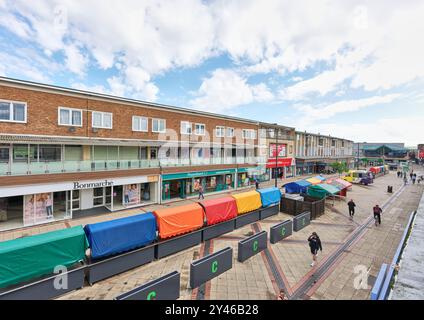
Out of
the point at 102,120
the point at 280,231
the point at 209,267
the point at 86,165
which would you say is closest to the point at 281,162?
the point at 280,231

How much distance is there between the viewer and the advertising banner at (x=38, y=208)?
14.0 meters

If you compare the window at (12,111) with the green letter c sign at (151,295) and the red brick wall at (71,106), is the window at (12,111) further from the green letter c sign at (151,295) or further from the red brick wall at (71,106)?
the green letter c sign at (151,295)

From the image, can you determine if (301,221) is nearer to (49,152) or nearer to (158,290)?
(158,290)

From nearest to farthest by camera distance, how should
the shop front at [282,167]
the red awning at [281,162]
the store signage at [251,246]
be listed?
the store signage at [251,246] → the red awning at [281,162] → the shop front at [282,167]

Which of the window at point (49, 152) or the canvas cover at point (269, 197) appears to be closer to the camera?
the window at point (49, 152)

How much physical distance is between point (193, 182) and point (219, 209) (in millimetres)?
11032

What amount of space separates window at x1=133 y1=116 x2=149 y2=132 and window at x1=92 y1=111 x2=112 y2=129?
227 cm

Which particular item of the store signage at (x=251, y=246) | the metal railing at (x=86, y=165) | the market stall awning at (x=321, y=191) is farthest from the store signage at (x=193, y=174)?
the store signage at (x=251, y=246)

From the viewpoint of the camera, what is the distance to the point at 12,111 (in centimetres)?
1407

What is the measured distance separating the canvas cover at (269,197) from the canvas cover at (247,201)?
0.51 metres

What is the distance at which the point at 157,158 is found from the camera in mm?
21484

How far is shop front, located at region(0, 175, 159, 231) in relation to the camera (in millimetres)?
13953

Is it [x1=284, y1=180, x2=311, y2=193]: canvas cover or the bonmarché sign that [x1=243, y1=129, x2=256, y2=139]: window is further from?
the bonmarché sign
